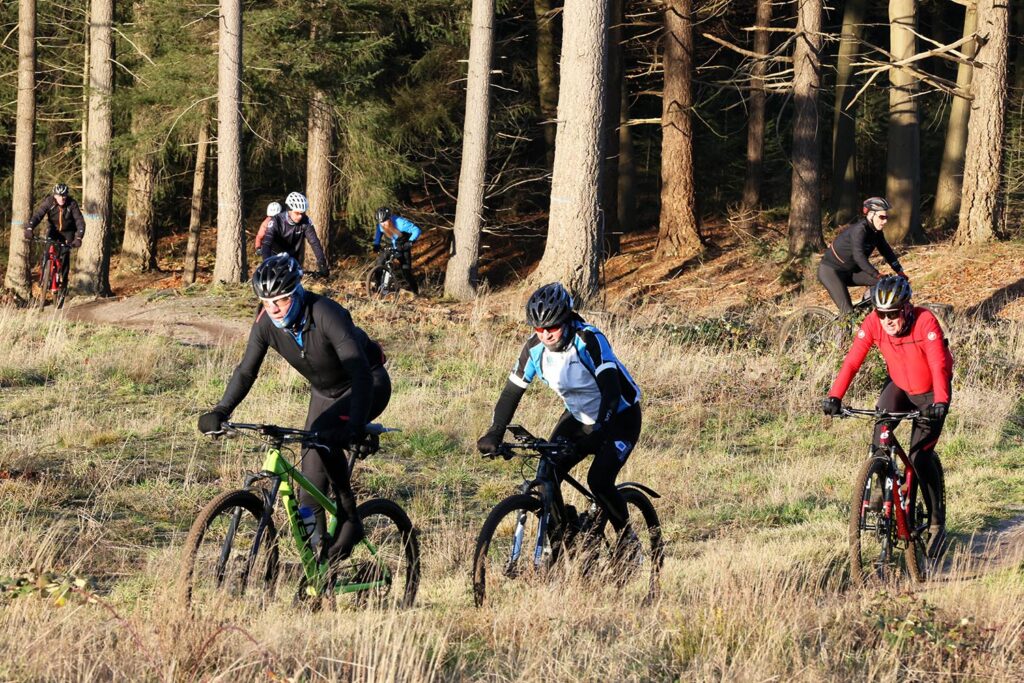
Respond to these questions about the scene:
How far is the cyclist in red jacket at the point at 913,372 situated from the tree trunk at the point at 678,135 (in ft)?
57.5

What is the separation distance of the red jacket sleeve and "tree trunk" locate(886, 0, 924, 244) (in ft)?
54.7

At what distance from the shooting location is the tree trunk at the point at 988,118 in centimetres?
2105

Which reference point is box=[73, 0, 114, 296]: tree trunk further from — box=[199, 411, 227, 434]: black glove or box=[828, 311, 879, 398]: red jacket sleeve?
box=[199, 411, 227, 434]: black glove

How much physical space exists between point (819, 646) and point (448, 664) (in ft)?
6.38

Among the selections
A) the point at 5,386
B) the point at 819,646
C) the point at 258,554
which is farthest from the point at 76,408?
the point at 819,646

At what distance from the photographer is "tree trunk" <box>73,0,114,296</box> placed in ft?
74.8

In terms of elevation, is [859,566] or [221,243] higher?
[221,243]

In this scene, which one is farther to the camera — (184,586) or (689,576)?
(689,576)

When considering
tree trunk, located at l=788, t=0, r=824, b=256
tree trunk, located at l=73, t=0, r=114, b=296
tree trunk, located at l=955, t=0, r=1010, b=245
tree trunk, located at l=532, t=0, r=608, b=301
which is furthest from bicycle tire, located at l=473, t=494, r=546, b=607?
tree trunk, located at l=73, t=0, r=114, b=296

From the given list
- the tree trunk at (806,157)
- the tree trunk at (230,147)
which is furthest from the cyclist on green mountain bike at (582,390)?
the tree trunk at (806,157)

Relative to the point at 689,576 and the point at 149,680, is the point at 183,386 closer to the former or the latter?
the point at 689,576

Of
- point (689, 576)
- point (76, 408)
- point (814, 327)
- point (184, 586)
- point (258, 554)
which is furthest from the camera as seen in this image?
point (814, 327)

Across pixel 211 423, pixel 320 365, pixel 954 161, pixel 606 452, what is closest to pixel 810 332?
pixel 606 452

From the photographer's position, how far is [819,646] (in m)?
6.67
